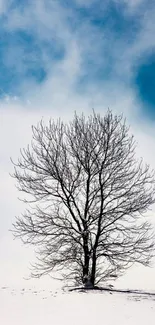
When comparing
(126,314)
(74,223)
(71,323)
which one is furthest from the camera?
(74,223)

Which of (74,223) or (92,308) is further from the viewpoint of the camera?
(74,223)

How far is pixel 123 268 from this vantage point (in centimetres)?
1361

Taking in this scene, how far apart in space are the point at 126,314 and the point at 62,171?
8022 millimetres

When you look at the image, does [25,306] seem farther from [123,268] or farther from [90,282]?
[123,268]

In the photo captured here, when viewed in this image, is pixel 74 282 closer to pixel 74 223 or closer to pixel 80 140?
pixel 74 223

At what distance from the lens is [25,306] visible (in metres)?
7.21

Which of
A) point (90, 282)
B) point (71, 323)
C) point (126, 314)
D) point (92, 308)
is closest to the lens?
point (71, 323)

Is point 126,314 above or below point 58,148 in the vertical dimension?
below

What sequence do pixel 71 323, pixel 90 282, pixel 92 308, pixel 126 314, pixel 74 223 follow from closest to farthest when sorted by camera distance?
pixel 71 323, pixel 126 314, pixel 92 308, pixel 90 282, pixel 74 223

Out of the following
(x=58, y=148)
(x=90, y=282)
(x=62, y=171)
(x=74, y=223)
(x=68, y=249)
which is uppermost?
(x=58, y=148)

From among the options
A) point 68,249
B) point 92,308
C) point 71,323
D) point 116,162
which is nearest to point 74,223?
point 68,249

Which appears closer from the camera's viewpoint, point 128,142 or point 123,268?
point 123,268

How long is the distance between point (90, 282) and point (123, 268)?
1.66 metres

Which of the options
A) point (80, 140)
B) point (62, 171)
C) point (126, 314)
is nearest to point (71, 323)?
point (126, 314)
